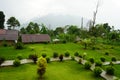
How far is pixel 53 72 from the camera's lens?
22.1 metres

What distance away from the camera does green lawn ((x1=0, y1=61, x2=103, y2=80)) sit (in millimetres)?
20109

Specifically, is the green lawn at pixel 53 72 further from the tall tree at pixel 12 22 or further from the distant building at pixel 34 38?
the tall tree at pixel 12 22

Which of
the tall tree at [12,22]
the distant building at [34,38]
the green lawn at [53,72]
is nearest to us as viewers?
the green lawn at [53,72]

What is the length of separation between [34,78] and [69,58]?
10916mm

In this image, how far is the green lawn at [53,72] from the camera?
20109 millimetres

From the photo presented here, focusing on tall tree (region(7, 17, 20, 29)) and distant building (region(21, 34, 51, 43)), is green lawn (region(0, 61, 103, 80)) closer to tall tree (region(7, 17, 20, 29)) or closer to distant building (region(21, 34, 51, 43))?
distant building (region(21, 34, 51, 43))

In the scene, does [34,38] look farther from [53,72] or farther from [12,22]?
[53,72]

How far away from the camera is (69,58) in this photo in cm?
2967

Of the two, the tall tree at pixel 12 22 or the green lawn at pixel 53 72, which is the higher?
the tall tree at pixel 12 22

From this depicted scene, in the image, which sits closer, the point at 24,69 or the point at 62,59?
the point at 24,69

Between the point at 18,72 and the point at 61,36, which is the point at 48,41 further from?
the point at 18,72

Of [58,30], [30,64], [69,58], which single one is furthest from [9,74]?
[58,30]

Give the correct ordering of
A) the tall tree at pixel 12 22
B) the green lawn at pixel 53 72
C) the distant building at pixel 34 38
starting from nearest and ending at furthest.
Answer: the green lawn at pixel 53 72
the distant building at pixel 34 38
the tall tree at pixel 12 22

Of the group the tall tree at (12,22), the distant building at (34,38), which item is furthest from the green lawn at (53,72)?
the tall tree at (12,22)
